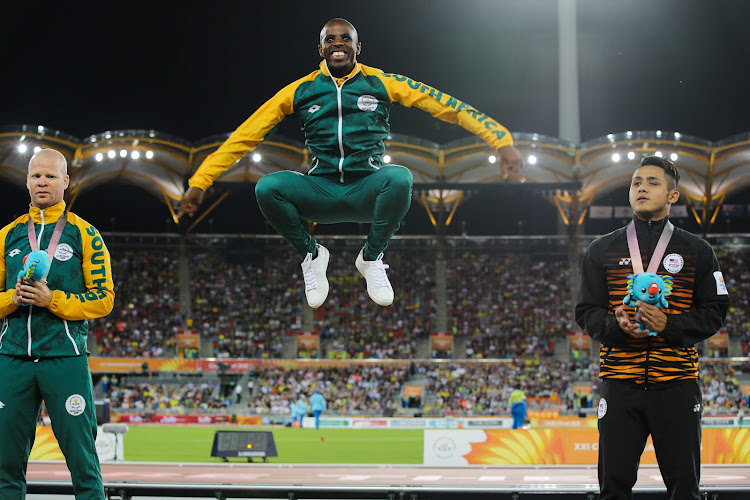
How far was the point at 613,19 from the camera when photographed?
18.0 metres

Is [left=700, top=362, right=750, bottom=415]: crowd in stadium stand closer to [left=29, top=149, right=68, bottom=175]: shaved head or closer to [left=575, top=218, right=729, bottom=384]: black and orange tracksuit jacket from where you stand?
[left=575, top=218, right=729, bottom=384]: black and orange tracksuit jacket

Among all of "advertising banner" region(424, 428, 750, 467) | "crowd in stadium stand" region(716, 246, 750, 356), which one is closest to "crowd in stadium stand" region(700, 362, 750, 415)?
"crowd in stadium stand" region(716, 246, 750, 356)

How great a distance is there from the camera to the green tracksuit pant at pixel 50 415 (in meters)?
3.75

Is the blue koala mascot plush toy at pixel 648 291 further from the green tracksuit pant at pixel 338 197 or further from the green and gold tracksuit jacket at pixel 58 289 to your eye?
the green and gold tracksuit jacket at pixel 58 289

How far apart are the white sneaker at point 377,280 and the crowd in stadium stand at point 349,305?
21.6 meters

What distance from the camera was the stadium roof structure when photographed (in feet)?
74.7

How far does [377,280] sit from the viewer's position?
4.86m

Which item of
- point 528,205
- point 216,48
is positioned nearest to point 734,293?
point 528,205

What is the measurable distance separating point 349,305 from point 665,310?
26.1 m

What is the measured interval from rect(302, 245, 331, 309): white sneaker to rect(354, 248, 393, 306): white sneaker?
260mm

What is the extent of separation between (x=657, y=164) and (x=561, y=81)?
20119 millimetres

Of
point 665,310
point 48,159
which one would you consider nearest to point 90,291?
point 48,159

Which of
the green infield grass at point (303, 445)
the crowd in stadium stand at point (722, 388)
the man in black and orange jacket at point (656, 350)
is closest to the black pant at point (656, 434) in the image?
the man in black and orange jacket at point (656, 350)

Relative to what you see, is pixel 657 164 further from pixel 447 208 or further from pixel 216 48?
pixel 447 208
